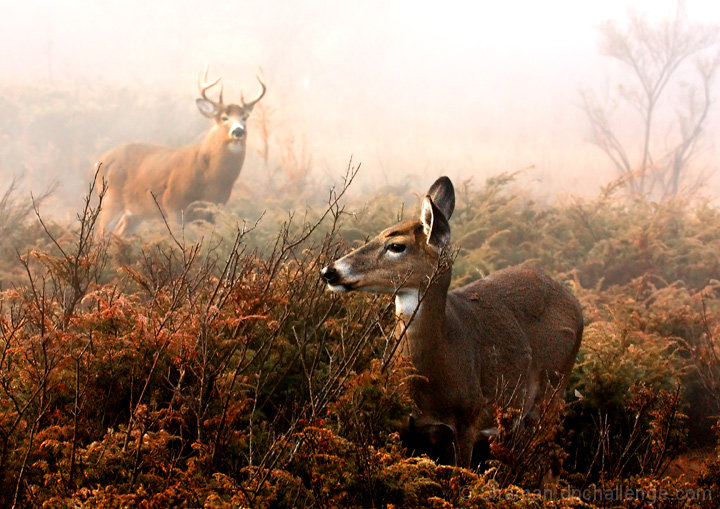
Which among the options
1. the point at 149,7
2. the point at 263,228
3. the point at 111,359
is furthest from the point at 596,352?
the point at 149,7

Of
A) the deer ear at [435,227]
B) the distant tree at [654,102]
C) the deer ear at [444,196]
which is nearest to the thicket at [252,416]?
the deer ear at [435,227]

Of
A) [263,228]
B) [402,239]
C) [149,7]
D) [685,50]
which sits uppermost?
[149,7]

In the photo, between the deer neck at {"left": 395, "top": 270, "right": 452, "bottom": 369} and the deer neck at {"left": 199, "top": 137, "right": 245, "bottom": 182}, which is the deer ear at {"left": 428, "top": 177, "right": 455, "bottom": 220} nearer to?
the deer neck at {"left": 395, "top": 270, "right": 452, "bottom": 369}

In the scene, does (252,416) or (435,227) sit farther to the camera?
(435,227)

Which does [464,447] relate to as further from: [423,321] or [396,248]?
[396,248]

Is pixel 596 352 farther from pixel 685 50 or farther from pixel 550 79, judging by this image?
pixel 550 79

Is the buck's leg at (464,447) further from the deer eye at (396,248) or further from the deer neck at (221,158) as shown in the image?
the deer neck at (221,158)

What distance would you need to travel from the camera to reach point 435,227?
381 cm

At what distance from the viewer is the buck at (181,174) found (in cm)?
1287

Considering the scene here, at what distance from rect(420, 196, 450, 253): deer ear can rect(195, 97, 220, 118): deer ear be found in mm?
9997

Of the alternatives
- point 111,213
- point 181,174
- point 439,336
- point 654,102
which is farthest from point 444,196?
point 654,102

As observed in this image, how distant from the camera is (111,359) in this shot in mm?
3482

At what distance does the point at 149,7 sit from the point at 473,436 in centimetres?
5807

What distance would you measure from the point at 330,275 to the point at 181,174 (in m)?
9.75
